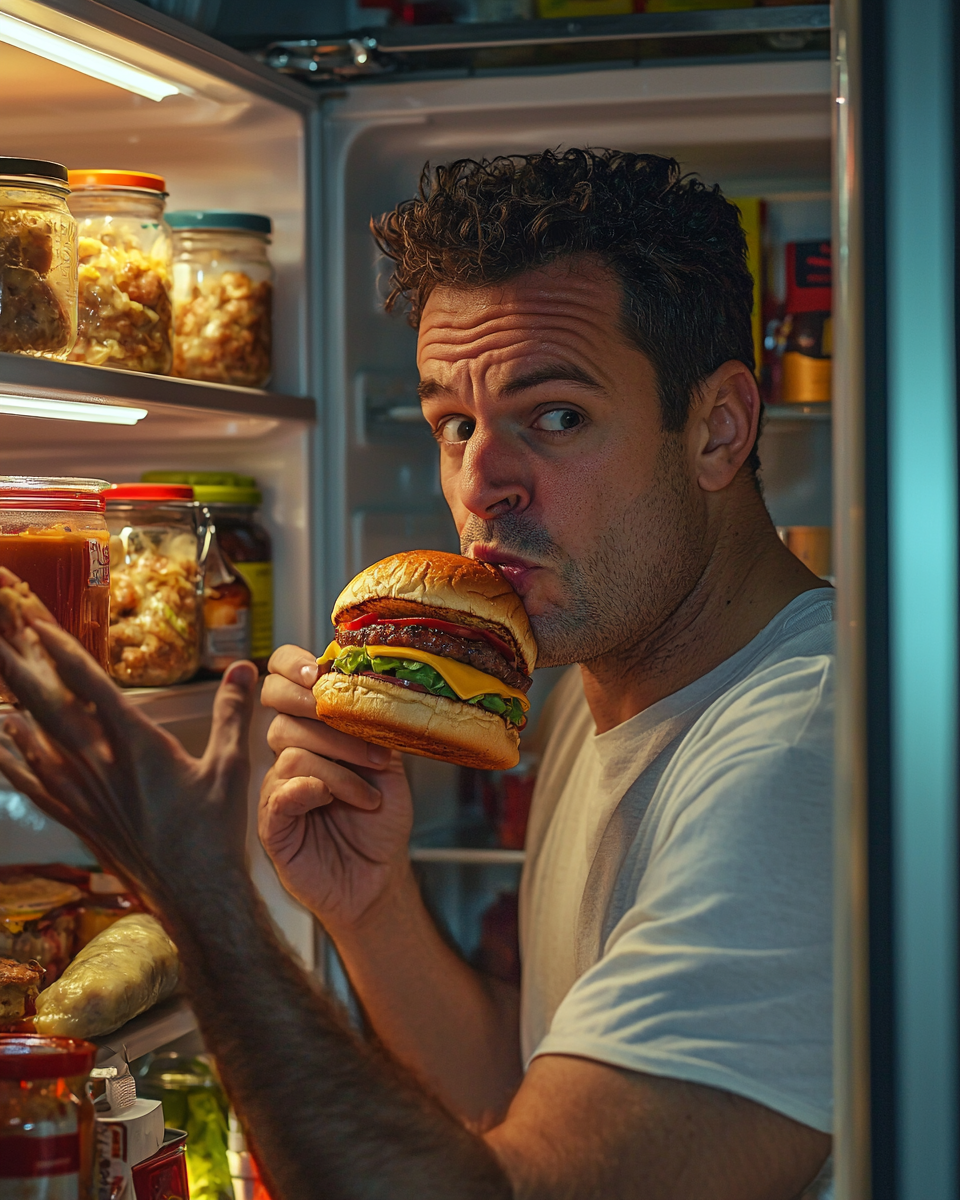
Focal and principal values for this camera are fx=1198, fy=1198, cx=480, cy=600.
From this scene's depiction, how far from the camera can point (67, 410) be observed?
1.13 metres

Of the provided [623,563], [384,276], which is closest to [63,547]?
[623,563]

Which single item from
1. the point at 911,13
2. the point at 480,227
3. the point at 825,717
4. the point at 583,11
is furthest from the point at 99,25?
the point at 825,717

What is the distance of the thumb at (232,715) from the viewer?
0.95 metres

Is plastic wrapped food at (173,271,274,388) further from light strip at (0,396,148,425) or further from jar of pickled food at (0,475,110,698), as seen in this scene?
jar of pickled food at (0,475,110,698)

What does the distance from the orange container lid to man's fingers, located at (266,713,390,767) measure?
1.90 feet

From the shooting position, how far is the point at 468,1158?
87 cm

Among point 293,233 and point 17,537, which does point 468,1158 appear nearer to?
point 17,537

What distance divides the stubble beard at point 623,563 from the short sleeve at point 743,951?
26 centimetres

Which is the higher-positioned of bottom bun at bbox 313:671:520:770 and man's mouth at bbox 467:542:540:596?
man's mouth at bbox 467:542:540:596

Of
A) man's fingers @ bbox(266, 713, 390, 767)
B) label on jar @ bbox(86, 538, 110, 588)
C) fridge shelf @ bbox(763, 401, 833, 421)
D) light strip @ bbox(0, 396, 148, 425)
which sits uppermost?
fridge shelf @ bbox(763, 401, 833, 421)

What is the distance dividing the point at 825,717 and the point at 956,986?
→ 28 cm

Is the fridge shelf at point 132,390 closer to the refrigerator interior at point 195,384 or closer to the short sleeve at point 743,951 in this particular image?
the refrigerator interior at point 195,384

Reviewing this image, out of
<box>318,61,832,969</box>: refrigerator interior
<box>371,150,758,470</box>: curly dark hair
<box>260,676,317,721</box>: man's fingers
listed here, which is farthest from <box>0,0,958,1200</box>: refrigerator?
<box>371,150,758,470</box>: curly dark hair

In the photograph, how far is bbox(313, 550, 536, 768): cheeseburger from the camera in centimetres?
112
